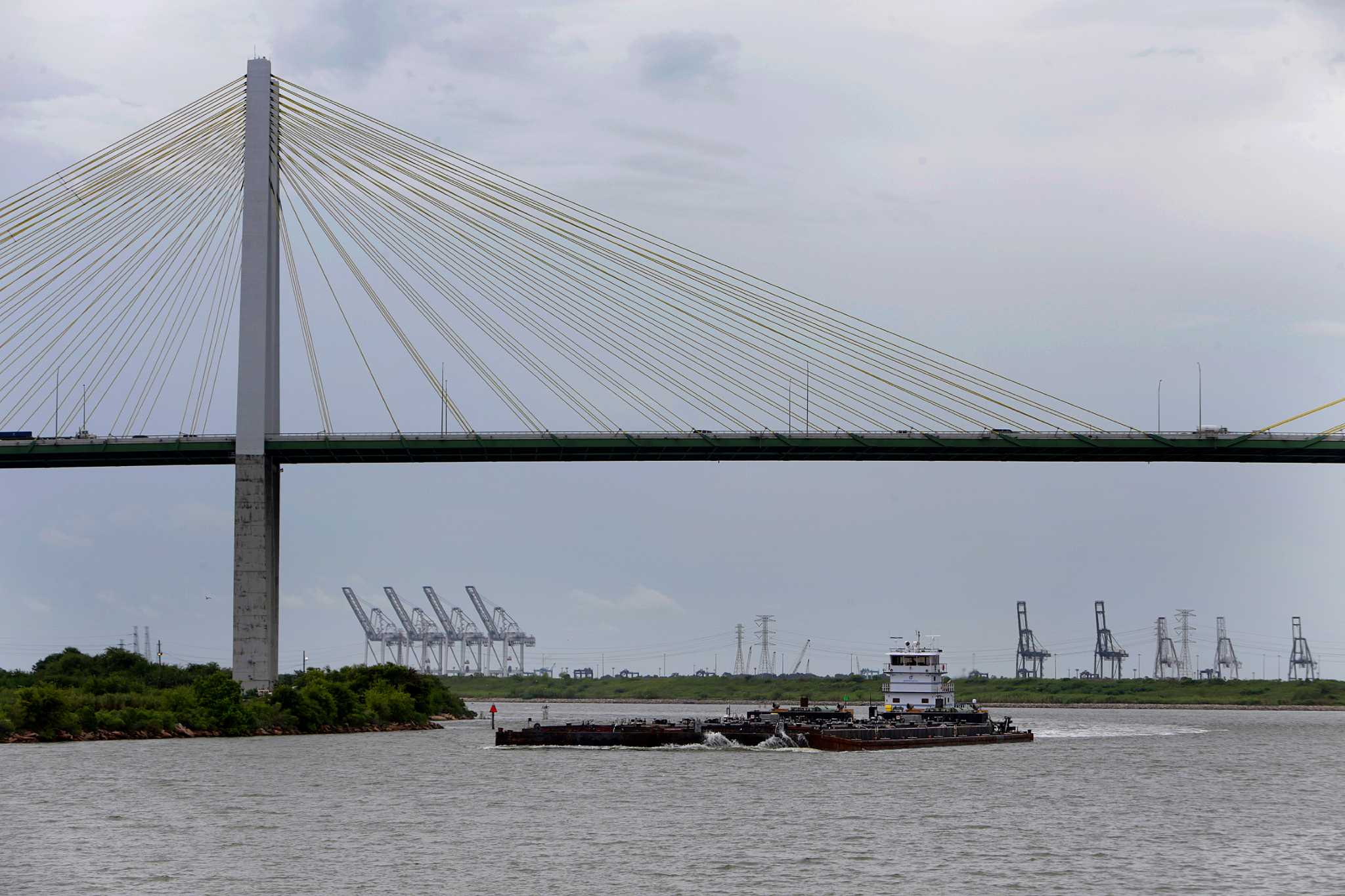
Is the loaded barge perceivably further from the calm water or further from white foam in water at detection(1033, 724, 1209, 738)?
white foam in water at detection(1033, 724, 1209, 738)

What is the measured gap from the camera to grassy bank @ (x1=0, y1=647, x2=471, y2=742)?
285 feet

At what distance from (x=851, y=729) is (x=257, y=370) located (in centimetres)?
3723

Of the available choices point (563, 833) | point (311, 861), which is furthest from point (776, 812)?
point (311, 861)

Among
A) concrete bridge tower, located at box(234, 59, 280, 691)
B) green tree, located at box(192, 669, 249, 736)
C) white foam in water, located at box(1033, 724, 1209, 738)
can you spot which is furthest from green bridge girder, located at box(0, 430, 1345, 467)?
white foam in water, located at box(1033, 724, 1209, 738)

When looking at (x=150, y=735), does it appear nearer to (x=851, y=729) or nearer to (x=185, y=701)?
(x=185, y=701)

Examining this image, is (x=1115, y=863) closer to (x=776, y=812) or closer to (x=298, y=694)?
(x=776, y=812)

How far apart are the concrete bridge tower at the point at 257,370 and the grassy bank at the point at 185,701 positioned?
12.1 feet

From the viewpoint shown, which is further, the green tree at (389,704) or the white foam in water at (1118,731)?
the white foam in water at (1118,731)

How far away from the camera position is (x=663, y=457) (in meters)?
92.4

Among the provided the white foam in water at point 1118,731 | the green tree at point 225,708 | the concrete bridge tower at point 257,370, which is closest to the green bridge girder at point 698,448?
the concrete bridge tower at point 257,370

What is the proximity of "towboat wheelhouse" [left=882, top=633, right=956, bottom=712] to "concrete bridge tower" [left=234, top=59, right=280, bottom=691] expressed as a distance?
37620 mm

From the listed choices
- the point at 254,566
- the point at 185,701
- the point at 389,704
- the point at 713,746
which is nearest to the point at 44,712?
the point at 185,701

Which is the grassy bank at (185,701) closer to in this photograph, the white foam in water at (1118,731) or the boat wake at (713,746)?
the boat wake at (713,746)

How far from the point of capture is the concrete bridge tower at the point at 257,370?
8825 cm
